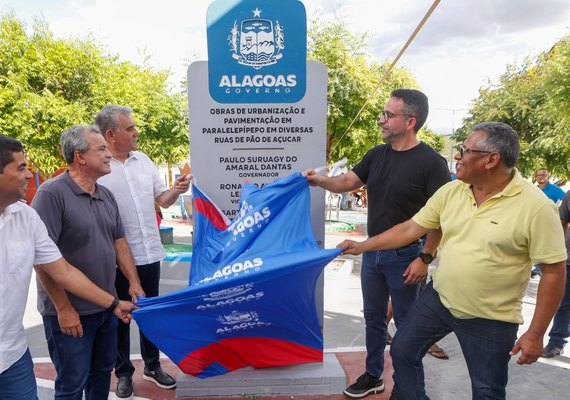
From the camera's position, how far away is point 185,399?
2994mm

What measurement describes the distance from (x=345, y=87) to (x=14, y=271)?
375 inches

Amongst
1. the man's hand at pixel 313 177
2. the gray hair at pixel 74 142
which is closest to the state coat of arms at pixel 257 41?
the man's hand at pixel 313 177

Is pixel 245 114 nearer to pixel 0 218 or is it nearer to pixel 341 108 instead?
pixel 0 218

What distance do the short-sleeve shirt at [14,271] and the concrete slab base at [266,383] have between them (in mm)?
1462

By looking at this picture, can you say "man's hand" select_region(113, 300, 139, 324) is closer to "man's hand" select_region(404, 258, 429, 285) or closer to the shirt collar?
"man's hand" select_region(404, 258, 429, 285)

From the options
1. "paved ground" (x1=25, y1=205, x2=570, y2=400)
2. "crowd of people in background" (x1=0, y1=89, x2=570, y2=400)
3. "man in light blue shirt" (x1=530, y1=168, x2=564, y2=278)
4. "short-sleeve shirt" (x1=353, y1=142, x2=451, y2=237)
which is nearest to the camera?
"crowd of people in background" (x1=0, y1=89, x2=570, y2=400)

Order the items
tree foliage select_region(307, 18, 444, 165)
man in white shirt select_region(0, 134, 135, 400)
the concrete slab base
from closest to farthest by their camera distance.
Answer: man in white shirt select_region(0, 134, 135, 400)
the concrete slab base
tree foliage select_region(307, 18, 444, 165)

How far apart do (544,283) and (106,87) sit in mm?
11151

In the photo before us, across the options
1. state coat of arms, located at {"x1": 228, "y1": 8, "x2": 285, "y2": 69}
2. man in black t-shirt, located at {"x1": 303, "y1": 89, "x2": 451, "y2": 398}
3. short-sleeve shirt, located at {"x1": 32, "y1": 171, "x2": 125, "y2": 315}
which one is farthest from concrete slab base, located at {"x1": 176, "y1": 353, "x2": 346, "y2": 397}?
state coat of arms, located at {"x1": 228, "y1": 8, "x2": 285, "y2": 69}

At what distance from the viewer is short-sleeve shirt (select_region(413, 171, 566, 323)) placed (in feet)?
6.18

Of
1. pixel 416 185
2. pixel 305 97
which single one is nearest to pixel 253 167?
pixel 305 97

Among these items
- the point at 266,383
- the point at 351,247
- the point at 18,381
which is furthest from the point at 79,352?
the point at 351,247

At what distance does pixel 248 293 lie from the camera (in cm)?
235

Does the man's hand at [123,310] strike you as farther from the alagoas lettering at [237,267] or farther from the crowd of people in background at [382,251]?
the alagoas lettering at [237,267]
